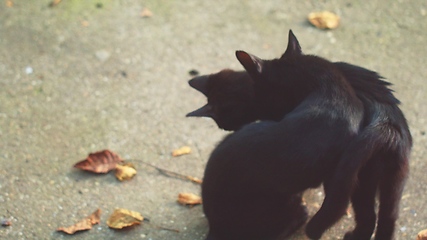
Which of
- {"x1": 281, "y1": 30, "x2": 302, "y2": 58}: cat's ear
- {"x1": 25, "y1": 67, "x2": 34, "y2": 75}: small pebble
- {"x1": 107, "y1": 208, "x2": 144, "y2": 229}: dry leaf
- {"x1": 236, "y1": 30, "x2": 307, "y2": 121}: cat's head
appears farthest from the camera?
{"x1": 25, "y1": 67, "x2": 34, "y2": 75}: small pebble

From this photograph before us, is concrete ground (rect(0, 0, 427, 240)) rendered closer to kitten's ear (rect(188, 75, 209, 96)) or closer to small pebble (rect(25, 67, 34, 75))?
small pebble (rect(25, 67, 34, 75))

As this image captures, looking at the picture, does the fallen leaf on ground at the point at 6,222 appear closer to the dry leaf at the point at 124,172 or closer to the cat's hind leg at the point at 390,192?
the dry leaf at the point at 124,172

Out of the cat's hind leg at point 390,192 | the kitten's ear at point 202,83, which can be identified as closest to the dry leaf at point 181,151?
the kitten's ear at point 202,83

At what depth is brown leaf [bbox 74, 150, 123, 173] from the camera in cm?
435

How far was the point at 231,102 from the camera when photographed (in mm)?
3916

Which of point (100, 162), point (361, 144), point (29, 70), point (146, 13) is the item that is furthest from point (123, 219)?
point (146, 13)

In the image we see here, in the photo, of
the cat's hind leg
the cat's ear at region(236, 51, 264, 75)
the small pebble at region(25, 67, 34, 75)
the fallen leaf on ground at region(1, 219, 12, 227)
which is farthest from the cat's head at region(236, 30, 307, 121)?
the small pebble at region(25, 67, 34, 75)

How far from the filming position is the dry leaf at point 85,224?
385 centimetres

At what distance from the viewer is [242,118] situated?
3.90 metres

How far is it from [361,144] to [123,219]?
4.81 ft

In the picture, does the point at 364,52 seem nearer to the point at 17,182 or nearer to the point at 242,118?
the point at 242,118

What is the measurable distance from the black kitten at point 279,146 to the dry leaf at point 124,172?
82 centimetres

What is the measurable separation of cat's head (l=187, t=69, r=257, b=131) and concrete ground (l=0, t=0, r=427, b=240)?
0.57 meters

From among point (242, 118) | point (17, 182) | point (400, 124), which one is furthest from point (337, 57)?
point (17, 182)
